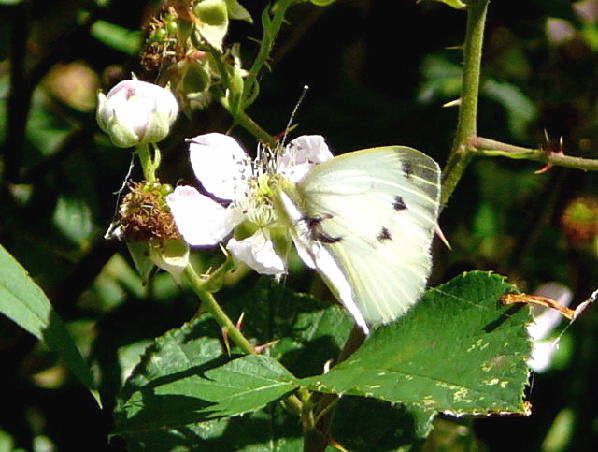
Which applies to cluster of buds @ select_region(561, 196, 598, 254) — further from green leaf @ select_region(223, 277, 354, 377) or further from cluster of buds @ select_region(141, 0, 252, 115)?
cluster of buds @ select_region(141, 0, 252, 115)

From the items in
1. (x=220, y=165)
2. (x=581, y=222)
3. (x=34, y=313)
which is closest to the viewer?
(x=34, y=313)

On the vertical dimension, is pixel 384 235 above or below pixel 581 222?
above

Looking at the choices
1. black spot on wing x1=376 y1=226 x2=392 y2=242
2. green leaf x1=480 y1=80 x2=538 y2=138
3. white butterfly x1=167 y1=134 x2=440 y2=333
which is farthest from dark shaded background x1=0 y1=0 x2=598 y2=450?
black spot on wing x1=376 y1=226 x2=392 y2=242

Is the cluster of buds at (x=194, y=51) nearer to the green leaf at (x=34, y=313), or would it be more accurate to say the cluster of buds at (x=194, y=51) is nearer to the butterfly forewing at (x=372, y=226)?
the butterfly forewing at (x=372, y=226)

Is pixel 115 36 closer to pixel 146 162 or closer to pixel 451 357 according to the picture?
pixel 146 162

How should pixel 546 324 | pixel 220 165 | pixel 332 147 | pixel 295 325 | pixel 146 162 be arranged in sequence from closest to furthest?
1. pixel 146 162
2. pixel 220 165
3. pixel 295 325
4. pixel 546 324
5. pixel 332 147

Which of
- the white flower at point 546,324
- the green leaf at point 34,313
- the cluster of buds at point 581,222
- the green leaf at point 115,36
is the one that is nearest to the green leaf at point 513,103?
the cluster of buds at point 581,222

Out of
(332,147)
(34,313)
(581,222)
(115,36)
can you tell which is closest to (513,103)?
(581,222)
